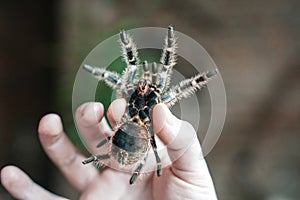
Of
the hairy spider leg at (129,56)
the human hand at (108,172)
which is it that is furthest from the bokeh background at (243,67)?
the hairy spider leg at (129,56)

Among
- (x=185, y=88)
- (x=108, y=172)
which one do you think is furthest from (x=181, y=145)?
(x=108, y=172)

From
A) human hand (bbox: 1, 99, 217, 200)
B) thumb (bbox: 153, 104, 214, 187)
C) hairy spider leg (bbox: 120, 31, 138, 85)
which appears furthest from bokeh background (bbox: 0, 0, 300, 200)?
hairy spider leg (bbox: 120, 31, 138, 85)

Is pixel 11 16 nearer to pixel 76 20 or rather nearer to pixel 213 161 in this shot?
pixel 76 20

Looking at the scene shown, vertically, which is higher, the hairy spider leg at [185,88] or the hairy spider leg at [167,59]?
the hairy spider leg at [167,59]

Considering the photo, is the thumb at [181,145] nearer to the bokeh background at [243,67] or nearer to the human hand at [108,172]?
the human hand at [108,172]

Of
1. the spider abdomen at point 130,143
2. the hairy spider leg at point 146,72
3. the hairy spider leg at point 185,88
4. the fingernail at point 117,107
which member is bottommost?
the spider abdomen at point 130,143

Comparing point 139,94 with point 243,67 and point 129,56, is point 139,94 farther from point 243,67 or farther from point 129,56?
point 243,67

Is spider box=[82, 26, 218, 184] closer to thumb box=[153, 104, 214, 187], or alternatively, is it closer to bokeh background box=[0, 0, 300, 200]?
thumb box=[153, 104, 214, 187]
